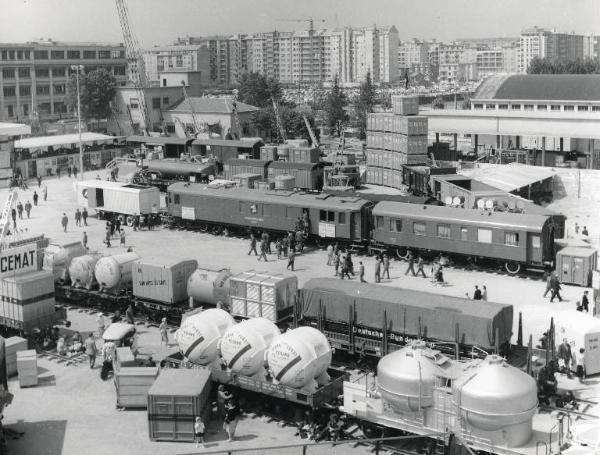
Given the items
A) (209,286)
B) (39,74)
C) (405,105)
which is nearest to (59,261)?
(209,286)

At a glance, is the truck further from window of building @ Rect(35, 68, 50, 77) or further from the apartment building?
window of building @ Rect(35, 68, 50, 77)

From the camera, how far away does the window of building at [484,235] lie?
3623cm

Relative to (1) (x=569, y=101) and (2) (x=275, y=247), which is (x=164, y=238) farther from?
(1) (x=569, y=101)

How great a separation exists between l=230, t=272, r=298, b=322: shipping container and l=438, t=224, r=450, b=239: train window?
12.5m

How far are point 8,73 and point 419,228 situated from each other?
91028 millimetres

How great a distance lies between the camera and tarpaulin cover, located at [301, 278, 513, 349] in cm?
2220

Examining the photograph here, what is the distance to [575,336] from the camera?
23.8 metres

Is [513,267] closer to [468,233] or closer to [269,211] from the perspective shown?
[468,233]

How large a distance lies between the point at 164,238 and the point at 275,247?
24.5ft

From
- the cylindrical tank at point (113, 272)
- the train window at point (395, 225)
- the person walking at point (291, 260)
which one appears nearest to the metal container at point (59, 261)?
the cylindrical tank at point (113, 272)

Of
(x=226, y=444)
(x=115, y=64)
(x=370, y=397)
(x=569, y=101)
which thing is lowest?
(x=226, y=444)

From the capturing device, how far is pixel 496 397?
691 inches

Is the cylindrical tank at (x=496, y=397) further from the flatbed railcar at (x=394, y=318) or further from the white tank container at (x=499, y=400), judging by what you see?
the flatbed railcar at (x=394, y=318)

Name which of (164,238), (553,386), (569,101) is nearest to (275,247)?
(164,238)
